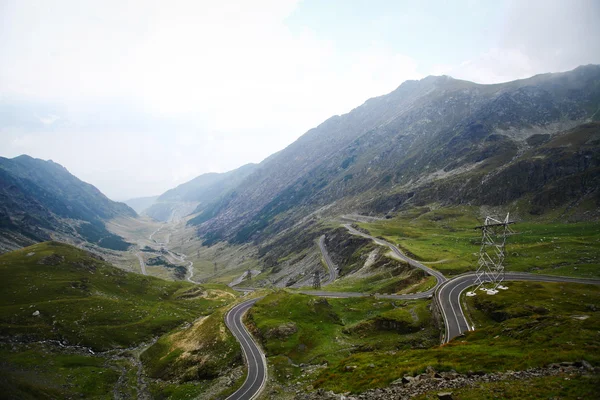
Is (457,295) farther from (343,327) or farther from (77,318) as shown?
(77,318)

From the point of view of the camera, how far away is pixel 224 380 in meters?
58.2

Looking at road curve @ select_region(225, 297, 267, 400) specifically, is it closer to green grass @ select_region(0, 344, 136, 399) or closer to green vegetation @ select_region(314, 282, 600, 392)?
green vegetation @ select_region(314, 282, 600, 392)

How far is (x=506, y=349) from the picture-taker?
34.7 metres

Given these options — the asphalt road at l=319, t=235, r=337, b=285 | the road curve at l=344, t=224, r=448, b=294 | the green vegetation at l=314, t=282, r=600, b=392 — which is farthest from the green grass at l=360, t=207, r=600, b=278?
the green vegetation at l=314, t=282, r=600, b=392

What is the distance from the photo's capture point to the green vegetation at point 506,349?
30.5 m

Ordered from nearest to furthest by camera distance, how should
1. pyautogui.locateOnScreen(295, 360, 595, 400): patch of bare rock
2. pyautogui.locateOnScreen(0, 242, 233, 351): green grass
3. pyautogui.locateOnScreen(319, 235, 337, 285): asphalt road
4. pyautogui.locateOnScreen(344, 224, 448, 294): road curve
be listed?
pyautogui.locateOnScreen(295, 360, 595, 400): patch of bare rock
pyautogui.locateOnScreen(344, 224, 448, 294): road curve
pyautogui.locateOnScreen(0, 242, 233, 351): green grass
pyautogui.locateOnScreen(319, 235, 337, 285): asphalt road

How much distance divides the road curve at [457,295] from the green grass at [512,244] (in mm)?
6246

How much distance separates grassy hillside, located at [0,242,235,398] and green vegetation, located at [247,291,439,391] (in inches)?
1245

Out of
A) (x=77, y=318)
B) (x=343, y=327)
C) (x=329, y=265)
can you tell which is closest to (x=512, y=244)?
(x=329, y=265)

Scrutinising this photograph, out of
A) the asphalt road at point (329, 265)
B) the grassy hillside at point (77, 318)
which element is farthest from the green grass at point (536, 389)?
the asphalt road at point (329, 265)

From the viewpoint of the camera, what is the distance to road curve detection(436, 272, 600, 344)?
52188 mm

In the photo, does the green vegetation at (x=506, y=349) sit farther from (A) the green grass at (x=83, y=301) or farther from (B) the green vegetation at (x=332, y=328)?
(A) the green grass at (x=83, y=301)

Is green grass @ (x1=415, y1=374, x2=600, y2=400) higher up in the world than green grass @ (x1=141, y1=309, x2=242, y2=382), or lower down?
higher up

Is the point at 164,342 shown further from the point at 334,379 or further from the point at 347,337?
the point at 334,379
